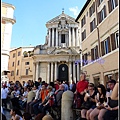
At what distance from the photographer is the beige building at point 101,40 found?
32.2 feet

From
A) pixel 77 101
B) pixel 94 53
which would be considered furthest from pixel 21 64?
pixel 77 101

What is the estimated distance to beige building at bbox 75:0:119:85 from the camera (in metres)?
9.82

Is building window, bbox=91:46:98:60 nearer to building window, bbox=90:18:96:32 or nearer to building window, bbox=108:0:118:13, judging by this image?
building window, bbox=90:18:96:32

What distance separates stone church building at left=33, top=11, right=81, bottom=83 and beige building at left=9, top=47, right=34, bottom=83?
28.6 feet

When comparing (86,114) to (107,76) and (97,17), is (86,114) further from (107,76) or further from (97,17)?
(97,17)

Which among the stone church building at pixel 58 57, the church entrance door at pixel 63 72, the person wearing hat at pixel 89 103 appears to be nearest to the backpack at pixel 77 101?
the person wearing hat at pixel 89 103

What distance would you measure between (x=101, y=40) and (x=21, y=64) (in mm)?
31859

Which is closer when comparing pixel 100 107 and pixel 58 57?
pixel 100 107

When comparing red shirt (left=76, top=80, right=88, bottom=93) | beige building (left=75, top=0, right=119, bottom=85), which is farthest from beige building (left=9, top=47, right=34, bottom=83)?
red shirt (left=76, top=80, right=88, bottom=93)

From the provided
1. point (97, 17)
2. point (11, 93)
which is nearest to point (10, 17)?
point (97, 17)

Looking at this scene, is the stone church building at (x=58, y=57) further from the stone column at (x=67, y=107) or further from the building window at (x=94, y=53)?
the stone column at (x=67, y=107)

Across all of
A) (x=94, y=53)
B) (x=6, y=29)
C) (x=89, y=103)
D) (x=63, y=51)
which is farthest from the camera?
(x=63, y=51)

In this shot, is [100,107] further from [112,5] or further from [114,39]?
[112,5]

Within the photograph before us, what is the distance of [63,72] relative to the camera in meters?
29.4
